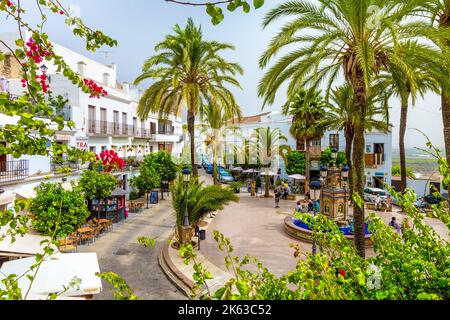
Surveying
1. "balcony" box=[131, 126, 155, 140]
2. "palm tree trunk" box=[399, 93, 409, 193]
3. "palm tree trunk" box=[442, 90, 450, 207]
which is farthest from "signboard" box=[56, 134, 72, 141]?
"palm tree trunk" box=[399, 93, 409, 193]

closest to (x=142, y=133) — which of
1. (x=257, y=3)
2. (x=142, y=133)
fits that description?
(x=142, y=133)

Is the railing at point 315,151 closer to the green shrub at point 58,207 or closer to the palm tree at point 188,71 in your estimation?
the palm tree at point 188,71

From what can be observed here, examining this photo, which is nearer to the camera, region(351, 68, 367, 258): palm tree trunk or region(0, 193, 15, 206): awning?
region(351, 68, 367, 258): palm tree trunk

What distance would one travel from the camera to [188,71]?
49.8ft

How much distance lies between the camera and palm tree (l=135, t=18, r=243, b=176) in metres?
14.8

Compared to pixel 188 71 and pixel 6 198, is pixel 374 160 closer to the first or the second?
pixel 188 71

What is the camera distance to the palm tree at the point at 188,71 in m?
14.8

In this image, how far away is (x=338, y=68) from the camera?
1097 centimetres

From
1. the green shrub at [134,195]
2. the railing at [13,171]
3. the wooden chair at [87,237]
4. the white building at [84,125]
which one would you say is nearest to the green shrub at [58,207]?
the white building at [84,125]

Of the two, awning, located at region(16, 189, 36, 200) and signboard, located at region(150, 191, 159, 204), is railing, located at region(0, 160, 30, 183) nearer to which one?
awning, located at region(16, 189, 36, 200)

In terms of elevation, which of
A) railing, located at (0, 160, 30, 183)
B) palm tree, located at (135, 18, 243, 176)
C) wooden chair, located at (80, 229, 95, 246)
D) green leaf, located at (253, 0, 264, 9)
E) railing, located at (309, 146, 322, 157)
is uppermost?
palm tree, located at (135, 18, 243, 176)

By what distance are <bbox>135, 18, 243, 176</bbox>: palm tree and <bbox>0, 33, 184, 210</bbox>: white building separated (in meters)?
2.07

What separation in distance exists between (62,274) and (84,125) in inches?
643
